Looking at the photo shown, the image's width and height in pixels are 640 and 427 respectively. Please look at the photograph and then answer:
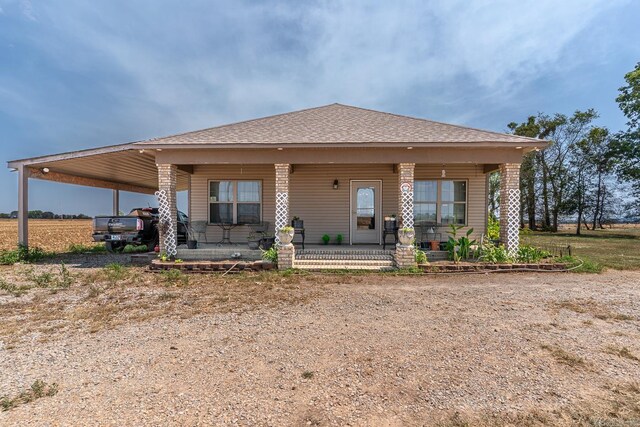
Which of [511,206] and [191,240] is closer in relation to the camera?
[511,206]

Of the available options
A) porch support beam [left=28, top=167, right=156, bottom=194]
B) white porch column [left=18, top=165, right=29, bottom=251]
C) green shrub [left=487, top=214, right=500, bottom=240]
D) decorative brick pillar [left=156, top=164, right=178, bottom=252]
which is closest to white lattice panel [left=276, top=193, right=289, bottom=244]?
decorative brick pillar [left=156, top=164, right=178, bottom=252]

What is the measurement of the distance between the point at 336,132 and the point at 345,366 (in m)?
7.25

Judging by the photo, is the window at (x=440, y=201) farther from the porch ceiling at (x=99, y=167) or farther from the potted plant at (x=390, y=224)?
the porch ceiling at (x=99, y=167)

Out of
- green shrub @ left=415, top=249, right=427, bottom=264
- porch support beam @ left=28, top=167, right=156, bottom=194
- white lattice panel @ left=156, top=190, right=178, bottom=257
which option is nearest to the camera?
green shrub @ left=415, top=249, right=427, bottom=264

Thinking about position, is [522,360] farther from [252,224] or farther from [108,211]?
[108,211]

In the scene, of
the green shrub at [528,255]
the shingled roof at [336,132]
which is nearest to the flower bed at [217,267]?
the shingled roof at [336,132]

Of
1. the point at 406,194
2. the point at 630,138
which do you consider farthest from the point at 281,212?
the point at 630,138

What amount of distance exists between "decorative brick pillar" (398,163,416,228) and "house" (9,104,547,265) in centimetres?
3

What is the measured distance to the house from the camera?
825 cm

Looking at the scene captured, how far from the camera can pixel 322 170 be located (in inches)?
413

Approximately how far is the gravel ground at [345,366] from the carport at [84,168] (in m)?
5.34

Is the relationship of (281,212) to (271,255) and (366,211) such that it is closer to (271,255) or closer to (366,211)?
(271,255)

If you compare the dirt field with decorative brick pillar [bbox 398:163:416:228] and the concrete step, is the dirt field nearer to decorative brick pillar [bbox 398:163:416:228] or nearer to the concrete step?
the concrete step

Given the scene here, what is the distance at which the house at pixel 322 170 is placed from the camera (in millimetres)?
8250
